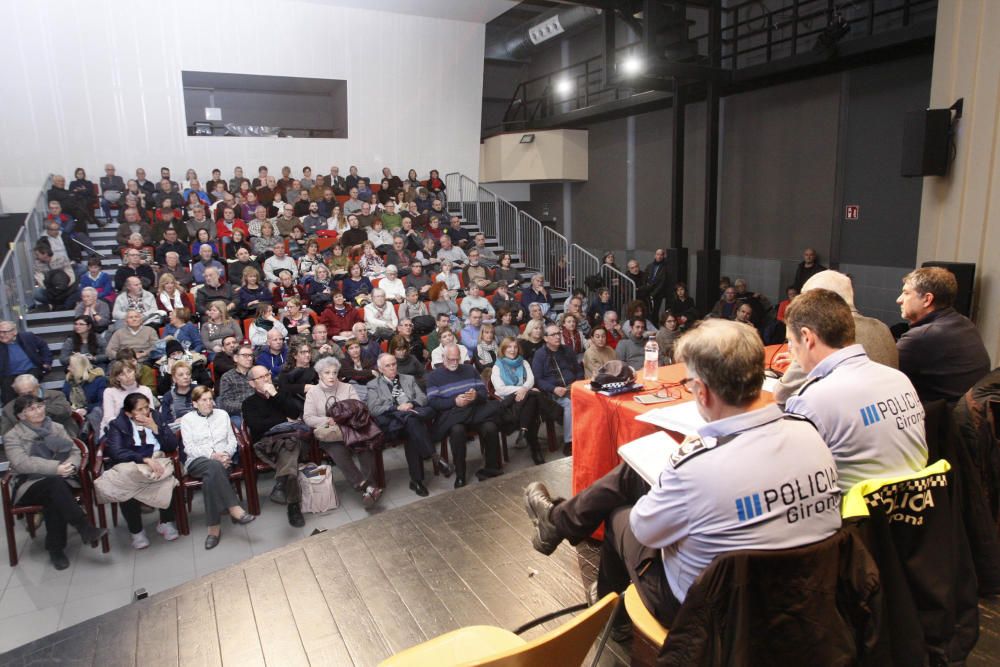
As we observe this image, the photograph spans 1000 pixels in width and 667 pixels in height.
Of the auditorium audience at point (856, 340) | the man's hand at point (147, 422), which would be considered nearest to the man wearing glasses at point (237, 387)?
the man's hand at point (147, 422)

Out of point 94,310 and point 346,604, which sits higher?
point 94,310

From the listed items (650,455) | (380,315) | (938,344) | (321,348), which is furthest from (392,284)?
(650,455)

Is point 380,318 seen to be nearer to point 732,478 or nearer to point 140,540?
point 140,540

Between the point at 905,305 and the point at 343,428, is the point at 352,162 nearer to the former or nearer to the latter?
the point at 343,428

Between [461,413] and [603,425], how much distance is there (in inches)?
96.7

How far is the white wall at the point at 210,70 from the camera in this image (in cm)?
966

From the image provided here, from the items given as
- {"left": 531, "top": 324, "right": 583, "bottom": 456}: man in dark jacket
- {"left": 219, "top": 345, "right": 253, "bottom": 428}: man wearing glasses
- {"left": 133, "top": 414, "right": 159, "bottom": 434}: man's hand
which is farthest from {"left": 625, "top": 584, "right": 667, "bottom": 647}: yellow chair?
{"left": 219, "top": 345, "right": 253, "bottom": 428}: man wearing glasses

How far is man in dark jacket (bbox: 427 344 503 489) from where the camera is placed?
16.1 ft

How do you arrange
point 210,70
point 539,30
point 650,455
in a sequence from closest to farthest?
1. point 650,455
2. point 210,70
3. point 539,30

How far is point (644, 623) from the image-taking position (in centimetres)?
172

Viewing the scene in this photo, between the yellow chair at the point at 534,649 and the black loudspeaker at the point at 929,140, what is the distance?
5070 millimetres

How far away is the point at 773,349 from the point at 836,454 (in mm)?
1769

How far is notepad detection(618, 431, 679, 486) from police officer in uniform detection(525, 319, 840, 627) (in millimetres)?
184

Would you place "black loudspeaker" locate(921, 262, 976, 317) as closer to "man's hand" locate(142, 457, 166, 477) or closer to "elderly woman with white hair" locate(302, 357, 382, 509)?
"elderly woman with white hair" locate(302, 357, 382, 509)
